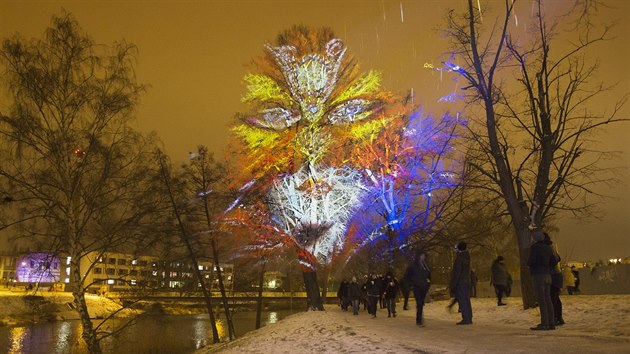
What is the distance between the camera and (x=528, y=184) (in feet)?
71.8

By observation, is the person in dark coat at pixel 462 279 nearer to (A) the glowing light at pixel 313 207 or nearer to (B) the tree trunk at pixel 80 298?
(B) the tree trunk at pixel 80 298

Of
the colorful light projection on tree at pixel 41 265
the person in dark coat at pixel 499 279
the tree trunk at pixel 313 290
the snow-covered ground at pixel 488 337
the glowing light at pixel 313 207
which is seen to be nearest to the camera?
the snow-covered ground at pixel 488 337

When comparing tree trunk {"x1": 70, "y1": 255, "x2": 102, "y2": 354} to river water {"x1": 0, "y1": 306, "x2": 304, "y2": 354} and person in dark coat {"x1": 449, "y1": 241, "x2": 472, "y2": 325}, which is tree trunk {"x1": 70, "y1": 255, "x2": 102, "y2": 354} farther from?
person in dark coat {"x1": 449, "y1": 241, "x2": 472, "y2": 325}

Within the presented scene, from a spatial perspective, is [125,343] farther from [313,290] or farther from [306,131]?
[306,131]

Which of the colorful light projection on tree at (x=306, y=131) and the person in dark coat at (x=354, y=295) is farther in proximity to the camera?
the colorful light projection on tree at (x=306, y=131)

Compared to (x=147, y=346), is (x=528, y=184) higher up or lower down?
higher up

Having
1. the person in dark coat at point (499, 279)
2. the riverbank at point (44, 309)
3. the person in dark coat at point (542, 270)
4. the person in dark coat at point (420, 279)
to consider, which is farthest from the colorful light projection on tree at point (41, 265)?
the riverbank at point (44, 309)

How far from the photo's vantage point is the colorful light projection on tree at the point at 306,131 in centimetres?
2564

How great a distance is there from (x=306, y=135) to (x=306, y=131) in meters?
0.20

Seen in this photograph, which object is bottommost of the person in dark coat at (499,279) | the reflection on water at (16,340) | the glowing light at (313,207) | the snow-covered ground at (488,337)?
the reflection on water at (16,340)

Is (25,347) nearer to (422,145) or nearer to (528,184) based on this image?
(422,145)

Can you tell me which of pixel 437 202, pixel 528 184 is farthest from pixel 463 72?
pixel 437 202

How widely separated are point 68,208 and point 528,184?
17.2 m

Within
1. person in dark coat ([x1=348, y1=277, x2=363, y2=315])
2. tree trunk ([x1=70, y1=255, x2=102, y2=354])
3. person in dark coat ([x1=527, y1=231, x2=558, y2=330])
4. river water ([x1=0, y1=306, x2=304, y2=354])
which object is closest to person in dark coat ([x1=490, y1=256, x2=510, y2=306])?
person in dark coat ([x1=348, y1=277, x2=363, y2=315])
